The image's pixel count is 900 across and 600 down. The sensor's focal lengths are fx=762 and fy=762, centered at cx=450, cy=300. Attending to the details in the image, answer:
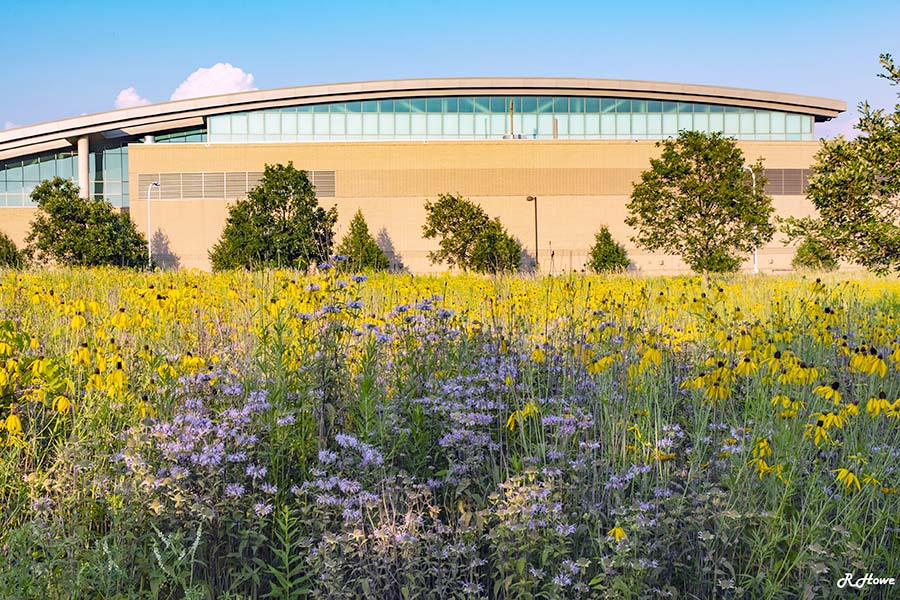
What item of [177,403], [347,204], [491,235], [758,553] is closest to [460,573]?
[758,553]

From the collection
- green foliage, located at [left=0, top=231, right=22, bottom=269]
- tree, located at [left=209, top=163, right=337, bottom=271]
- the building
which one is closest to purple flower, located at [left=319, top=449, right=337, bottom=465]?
tree, located at [left=209, top=163, right=337, bottom=271]

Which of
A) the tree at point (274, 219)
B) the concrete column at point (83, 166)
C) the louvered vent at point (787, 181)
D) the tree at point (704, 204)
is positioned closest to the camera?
the tree at point (704, 204)

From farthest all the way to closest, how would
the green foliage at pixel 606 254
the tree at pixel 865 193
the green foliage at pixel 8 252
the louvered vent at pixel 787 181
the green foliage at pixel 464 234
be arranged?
1. the louvered vent at pixel 787 181
2. the green foliage at pixel 606 254
3. the green foliage at pixel 464 234
4. the green foliage at pixel 8 252
5. the tree at pixel 865 193

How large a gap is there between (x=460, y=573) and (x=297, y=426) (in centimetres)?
105

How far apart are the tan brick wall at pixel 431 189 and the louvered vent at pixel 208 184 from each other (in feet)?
1.07

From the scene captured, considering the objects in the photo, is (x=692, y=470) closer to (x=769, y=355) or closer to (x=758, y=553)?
(x=758, y=553)

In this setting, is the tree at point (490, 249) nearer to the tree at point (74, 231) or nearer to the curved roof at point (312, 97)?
the tree at point (74, 231)

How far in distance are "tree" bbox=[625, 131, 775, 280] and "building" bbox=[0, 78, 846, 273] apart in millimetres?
16613

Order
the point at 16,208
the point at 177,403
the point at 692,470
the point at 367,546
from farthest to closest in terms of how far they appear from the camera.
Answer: the point at 16,208 < the point at 177,403 < the point at 692,470 < the point at 367,546

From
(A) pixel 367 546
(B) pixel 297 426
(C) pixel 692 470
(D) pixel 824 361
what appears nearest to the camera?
(A) pixel 367 546

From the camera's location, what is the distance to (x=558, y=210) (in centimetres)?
4178

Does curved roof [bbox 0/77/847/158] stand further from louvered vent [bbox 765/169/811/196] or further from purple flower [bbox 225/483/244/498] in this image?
purple flower [bbox 225/483/244/498]

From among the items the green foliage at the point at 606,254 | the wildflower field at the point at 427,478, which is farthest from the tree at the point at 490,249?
the wildflower field at the point at 427,478

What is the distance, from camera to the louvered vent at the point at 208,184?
41.7 metres
